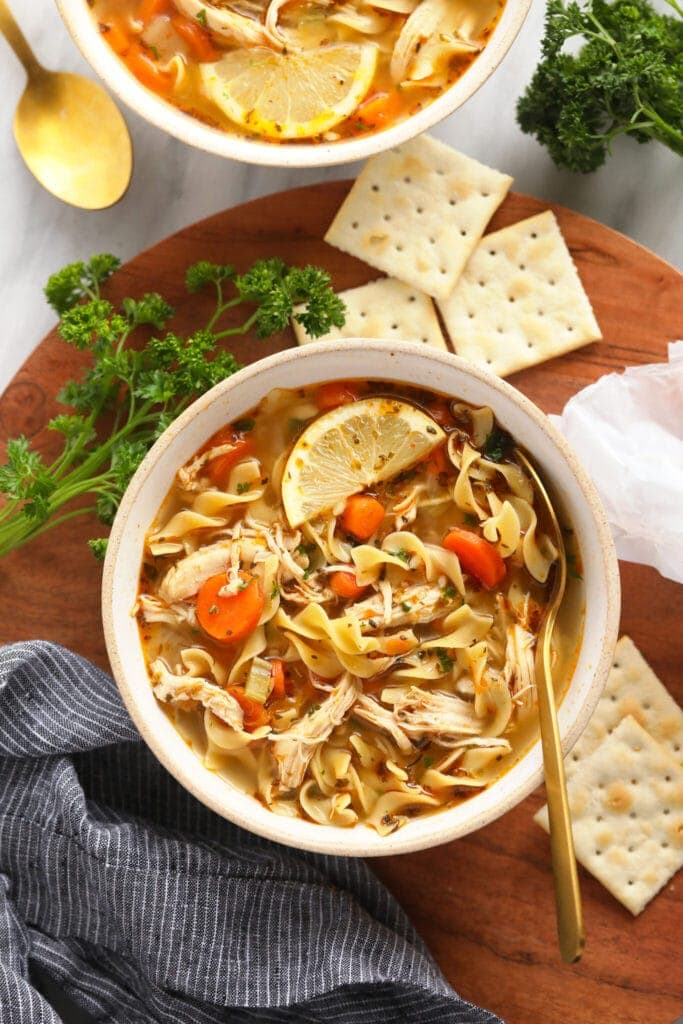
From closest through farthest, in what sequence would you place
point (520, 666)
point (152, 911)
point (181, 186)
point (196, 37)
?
point (520, 666), point (152, 911), point (196, 37), point (181, 186)

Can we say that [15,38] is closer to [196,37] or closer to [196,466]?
[196,37]

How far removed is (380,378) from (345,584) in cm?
67

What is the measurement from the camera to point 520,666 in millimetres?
3299

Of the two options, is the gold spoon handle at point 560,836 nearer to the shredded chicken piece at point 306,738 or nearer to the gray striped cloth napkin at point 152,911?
the shredded chicken piece at point 306,738

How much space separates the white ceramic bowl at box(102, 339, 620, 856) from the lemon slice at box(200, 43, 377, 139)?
0.95 metres

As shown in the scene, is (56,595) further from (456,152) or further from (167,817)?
(456,152)

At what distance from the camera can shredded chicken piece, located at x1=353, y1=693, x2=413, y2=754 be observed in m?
3.33

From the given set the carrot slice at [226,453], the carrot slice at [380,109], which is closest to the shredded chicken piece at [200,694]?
the carrot slice at [226,453]

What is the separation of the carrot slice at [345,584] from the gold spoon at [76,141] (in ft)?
5.82

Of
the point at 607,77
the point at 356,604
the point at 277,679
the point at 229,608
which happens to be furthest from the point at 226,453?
the point at 607,77

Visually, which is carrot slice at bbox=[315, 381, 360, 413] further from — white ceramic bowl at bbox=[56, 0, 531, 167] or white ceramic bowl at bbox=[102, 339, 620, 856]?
white ceramic bowl at bbox=[56, 0, 531, 167]

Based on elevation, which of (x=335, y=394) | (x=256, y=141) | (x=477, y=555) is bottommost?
(x=477, y=555)

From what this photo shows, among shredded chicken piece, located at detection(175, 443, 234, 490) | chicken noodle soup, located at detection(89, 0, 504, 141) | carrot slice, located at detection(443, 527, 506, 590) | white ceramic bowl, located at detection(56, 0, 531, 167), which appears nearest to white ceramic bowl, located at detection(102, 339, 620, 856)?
shredded chicken piece, located at detection(175, 443, 234, 490)

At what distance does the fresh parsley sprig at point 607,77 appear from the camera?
360 cm
